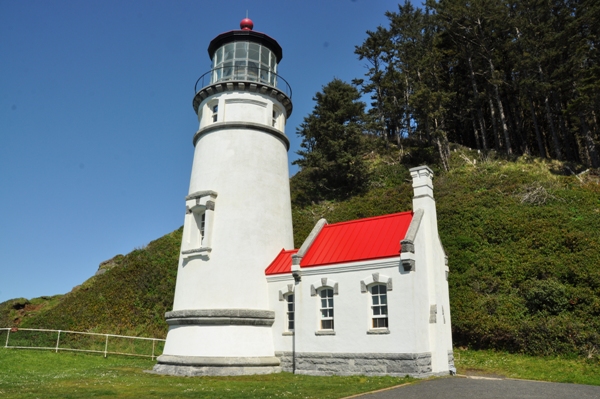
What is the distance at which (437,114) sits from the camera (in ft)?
111

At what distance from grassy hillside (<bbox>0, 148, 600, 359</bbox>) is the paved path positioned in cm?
600

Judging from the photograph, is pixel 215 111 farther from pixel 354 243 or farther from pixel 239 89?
pixel 354 243

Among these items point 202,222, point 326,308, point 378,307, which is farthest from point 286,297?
point 202,222

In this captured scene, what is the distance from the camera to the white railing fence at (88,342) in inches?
853

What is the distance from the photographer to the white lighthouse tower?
15.1 metres

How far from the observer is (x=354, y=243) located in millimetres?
15242

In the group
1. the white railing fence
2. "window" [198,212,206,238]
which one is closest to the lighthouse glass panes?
"window" [198,212,206,238]

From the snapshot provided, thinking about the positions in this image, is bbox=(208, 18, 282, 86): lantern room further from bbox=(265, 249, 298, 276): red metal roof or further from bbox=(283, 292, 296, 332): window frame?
bbox=(283, 292, 296, 332): window frame

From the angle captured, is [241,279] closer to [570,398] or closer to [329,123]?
[570,398]

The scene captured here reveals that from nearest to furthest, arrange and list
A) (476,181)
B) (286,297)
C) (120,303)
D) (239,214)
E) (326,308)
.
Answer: (326,308) → (286,297) → (239,214) → (120,303) → (476,181)

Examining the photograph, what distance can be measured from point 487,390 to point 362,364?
4.24m

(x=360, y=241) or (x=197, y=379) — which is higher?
(x=360, y=241)

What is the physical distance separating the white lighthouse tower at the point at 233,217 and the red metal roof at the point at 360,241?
2193mm

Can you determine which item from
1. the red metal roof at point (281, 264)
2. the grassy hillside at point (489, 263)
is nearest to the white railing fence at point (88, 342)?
the grassy hillside at point (489, 263)
